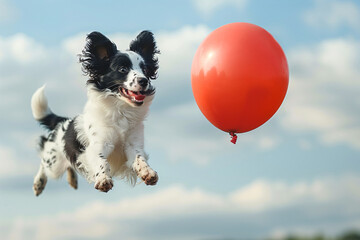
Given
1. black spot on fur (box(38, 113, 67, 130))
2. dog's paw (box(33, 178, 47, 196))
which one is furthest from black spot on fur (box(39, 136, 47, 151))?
dog's paw (box(33, 178, 47, 196))

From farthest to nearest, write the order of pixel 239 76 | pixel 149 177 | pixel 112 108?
1. pixel 112 108
2. pixel 239 76
3. pixel 149 177

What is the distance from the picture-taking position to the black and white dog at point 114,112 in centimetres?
641

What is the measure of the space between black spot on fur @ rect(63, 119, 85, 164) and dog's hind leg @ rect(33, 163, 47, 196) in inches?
33.2

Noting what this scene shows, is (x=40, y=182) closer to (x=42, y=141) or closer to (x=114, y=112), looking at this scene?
(x=42, y=141)

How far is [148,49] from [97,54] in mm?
579

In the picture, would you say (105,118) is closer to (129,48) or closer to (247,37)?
(129,48)

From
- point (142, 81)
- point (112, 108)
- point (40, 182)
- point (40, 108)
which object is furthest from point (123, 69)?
point (40, 182)

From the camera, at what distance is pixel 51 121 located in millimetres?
7992

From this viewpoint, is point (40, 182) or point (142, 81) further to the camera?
point (40, 182)

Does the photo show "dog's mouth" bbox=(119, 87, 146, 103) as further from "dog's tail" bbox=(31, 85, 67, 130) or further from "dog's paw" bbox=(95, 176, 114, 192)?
"dog's tail" bbox=(31, 85, 67, 130)

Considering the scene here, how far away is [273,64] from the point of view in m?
6.67

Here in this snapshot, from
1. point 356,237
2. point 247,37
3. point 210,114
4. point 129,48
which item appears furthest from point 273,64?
point 356,237

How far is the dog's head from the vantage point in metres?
6.40

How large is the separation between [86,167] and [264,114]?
6.64ft
